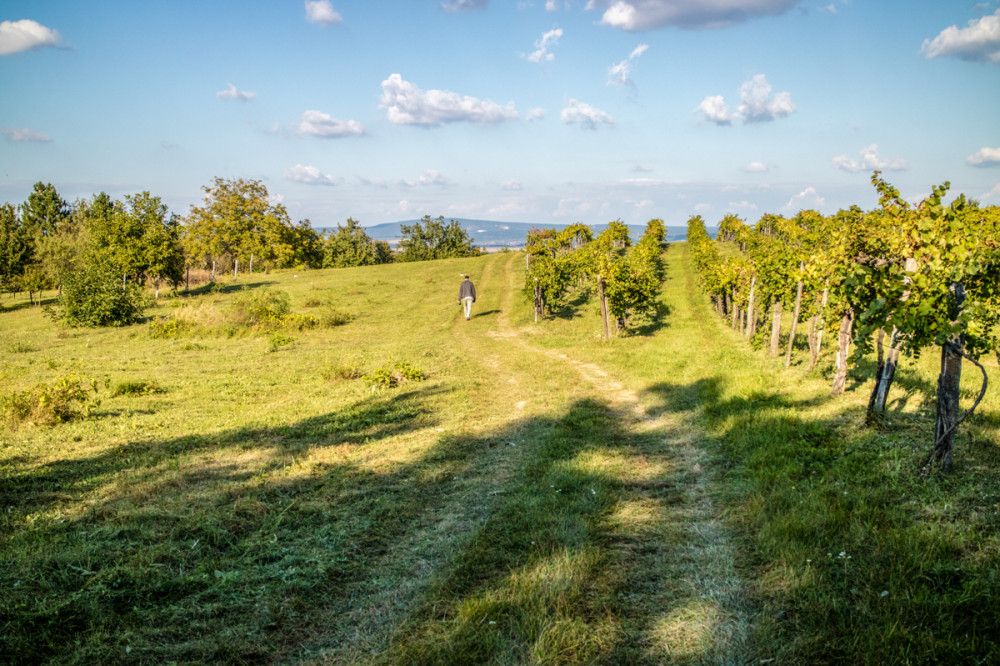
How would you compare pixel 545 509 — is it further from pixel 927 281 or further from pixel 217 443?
pixel 217 443

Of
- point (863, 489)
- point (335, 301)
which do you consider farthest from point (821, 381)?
point (335, 301)

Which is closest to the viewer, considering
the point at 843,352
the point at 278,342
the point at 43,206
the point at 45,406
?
the point at 45,406

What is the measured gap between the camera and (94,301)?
25812mm

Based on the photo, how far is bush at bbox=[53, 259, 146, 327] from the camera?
1013 inches

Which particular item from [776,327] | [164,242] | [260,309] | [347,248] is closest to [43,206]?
[347,248]

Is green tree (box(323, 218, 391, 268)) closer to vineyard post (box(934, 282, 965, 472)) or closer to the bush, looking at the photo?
the bush

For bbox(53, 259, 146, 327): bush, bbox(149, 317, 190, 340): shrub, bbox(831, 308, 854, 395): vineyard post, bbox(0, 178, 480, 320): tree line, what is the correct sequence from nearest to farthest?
bbox(831, 308, 854, 395): vineyard post, bbox(149, 317, 190, 340): shrub, bbox(53, 259, 146, 327): bush, bbox(0, 178, 480, 320): tree line

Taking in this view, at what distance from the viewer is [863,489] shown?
6059 mm

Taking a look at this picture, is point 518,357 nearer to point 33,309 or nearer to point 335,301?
point 335,301

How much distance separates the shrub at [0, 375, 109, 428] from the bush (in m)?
18.3

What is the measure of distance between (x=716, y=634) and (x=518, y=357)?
13.4 meters

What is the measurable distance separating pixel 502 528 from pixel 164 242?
39.0 meters

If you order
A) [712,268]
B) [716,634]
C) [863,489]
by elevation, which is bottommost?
[716,634]

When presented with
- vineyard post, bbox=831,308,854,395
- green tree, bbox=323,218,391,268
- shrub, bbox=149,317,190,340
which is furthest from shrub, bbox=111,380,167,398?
green tree, bbox=323,218,391,268
